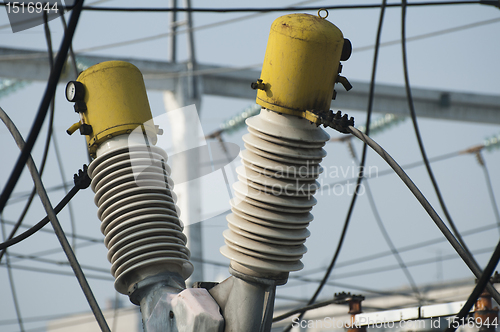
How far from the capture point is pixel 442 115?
23.0ft

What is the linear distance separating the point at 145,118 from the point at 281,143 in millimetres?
491

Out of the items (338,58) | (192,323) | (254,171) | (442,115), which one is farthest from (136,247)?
(442,115)

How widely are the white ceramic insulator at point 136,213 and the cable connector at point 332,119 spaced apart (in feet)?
1.72

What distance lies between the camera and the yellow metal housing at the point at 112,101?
1.72 metres

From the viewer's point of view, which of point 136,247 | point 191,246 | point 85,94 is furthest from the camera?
point 191,246

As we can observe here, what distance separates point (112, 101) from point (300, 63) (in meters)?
0.59

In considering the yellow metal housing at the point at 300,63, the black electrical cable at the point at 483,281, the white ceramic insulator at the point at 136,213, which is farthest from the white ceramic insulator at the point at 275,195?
the black electrical cable at the point at 483,281

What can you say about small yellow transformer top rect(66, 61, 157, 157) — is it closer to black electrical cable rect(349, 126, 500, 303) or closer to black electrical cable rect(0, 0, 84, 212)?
black electrical cable rect(0, 0, 84, 212)

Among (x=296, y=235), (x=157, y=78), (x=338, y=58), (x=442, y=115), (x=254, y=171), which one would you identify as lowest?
(x=296, y=235)

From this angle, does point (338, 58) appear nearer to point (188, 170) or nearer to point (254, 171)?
Result: point (254, 171)

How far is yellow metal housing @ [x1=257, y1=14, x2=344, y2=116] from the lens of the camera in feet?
4.70

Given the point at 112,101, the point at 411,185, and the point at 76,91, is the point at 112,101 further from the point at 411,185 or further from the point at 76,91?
the point at 411,185

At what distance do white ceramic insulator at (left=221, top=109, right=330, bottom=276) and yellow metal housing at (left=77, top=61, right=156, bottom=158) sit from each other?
411 millimetres

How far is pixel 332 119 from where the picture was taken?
55.0 inches
